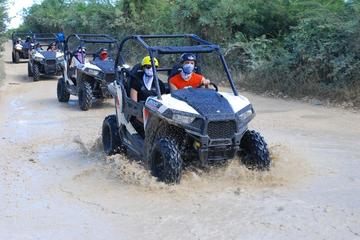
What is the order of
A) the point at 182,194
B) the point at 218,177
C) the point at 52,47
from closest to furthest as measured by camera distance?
the point at 182,194, the point at 218,177, the point at 52,47

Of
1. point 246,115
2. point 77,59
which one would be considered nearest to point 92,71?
point 77,59

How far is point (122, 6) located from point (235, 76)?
13.9m

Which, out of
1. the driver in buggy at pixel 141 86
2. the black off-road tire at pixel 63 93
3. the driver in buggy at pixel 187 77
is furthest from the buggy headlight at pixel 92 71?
the driver in buggy at pixel 187 77

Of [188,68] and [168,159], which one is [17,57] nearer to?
[188,68]

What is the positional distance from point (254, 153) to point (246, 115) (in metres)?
0.51

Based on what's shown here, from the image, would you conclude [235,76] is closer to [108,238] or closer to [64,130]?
[64,130]

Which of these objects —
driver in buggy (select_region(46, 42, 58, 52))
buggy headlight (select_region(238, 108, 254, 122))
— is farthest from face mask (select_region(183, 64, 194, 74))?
driver in buggy (select_region(46, 42, 58, 52))

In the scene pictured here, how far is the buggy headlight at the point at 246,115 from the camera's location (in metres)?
6.65

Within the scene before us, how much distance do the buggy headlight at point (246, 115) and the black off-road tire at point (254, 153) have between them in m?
0.30

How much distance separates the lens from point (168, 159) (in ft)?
21.0

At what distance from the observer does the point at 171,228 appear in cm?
547

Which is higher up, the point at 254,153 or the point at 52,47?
the point at 254,153

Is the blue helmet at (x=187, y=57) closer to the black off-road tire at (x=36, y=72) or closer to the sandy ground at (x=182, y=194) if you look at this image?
the sandy ground at (x=182, y=194)

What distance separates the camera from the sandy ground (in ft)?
17.8
